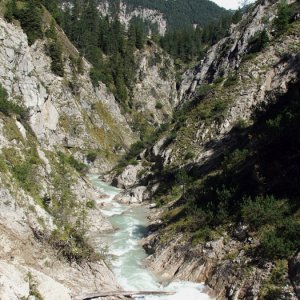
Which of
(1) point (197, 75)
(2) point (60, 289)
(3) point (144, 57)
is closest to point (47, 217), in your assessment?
(2) point (60, 289)

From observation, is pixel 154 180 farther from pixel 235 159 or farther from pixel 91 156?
pixel 91 156

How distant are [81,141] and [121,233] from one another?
4080 centimetres

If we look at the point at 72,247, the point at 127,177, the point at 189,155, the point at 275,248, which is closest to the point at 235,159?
the point at 189,155

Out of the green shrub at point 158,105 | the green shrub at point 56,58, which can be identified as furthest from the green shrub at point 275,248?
the green shrub at point 158,105

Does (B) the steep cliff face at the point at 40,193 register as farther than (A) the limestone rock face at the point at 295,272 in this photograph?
Yes

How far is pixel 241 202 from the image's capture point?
108ft

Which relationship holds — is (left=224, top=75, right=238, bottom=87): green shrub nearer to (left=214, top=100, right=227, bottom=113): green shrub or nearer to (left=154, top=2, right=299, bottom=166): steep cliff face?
(left=154, top=2, right=299, bottom=166): steep cliff face

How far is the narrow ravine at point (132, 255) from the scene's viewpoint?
27864 mm

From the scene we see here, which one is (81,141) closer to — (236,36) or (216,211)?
(236,36)

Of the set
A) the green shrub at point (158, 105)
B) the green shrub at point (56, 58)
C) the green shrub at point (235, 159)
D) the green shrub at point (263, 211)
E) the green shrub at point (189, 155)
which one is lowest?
the green shrub at point (263, 211)

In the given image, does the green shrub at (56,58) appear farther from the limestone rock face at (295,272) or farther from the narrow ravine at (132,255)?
the limestone rock face at (295,272)

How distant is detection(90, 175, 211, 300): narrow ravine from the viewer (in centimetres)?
2786

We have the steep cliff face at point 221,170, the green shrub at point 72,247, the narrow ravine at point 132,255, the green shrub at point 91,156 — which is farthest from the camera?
the green shrub at point 91,156

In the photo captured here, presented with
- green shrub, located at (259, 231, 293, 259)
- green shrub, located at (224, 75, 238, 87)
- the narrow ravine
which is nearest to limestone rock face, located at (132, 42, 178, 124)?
green shrub, located at (224, 75, 238, 87)
